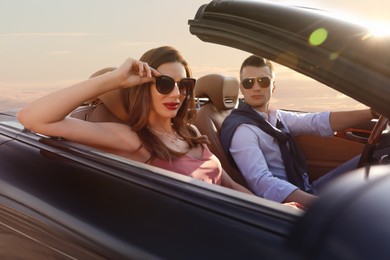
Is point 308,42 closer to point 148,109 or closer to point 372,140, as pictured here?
point 148,109

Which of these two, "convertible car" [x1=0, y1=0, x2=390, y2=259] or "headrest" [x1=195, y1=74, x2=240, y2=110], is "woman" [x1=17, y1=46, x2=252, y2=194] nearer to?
"convertible car" [x1=0, y1=0, x2=390, y2=259]

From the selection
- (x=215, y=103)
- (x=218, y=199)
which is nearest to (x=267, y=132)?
(x=215, y=103)

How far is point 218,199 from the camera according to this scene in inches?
60.6

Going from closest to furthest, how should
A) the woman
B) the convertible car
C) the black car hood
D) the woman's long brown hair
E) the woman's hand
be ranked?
1. the convertible car
2. the black car hood
3. the woman
4. the woman's hand
5. the woman's long brown hair

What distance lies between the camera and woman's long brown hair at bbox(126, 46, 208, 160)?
9.03ft

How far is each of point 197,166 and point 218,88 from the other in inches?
41.6

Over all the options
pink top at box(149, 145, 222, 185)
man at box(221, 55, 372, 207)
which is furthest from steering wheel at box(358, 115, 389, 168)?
pink top at box(149, 145, 222, 185)

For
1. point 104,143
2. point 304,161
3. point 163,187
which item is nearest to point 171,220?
point 163,187

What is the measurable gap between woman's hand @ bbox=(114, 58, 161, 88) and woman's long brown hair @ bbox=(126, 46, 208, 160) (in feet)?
0.42

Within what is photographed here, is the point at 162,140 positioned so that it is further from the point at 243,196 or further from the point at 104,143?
the point at 243,196

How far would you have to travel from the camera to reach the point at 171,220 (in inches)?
61.7

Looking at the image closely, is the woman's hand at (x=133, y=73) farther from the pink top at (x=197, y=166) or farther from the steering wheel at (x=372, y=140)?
the steering wheel at (x=372, y=140)

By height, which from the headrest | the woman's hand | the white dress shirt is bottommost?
the white dress shirt

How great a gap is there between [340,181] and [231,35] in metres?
0.81
